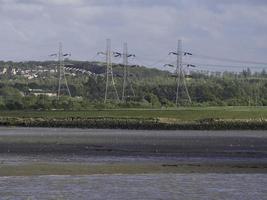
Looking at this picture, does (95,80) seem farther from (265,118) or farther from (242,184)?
(242,184)

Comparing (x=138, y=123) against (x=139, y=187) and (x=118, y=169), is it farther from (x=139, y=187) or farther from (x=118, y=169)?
→ (x=139, y=187)

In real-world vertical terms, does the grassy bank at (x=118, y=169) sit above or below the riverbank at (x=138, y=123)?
above

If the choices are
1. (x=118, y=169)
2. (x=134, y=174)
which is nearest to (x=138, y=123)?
(x=118, y=169)

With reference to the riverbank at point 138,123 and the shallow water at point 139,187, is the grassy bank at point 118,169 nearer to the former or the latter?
the shallow water at point 139,187

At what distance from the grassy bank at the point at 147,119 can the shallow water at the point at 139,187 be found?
62.1 metres

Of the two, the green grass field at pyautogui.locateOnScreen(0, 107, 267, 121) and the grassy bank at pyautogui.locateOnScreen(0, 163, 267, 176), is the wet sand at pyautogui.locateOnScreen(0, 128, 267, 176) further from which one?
the green grass field at pyautogui.locateOnScreen(0, 107, 267, 121)

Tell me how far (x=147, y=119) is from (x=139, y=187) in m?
71.7

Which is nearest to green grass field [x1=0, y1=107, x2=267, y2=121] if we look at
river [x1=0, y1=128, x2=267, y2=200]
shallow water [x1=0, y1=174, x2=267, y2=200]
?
river [x1=0, y1=128, x2=267, y2=200]

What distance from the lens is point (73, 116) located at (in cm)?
10575

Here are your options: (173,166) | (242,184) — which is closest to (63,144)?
(173,166)

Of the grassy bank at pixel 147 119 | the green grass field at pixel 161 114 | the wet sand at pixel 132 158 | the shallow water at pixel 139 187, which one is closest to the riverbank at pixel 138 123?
the grassy bank at pixel 147 119

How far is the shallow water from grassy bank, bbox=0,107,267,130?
2445 inches

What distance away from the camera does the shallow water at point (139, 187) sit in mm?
24781

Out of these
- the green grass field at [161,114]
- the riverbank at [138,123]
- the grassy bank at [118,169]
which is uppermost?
the green grass field at [161,114]
